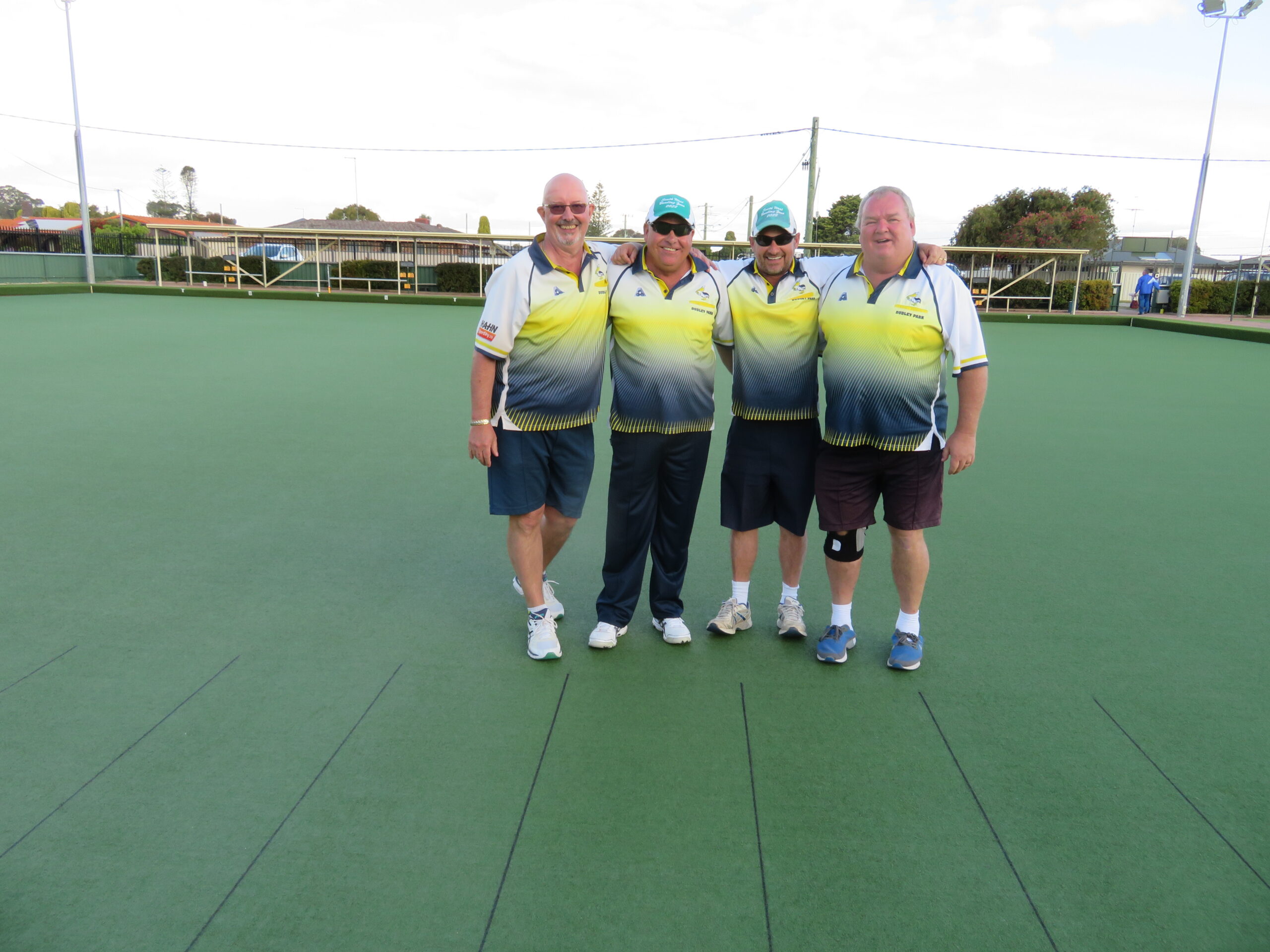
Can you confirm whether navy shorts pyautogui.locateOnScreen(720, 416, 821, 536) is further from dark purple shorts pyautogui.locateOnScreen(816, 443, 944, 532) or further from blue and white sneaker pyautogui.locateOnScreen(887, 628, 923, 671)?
blue and white sneaker pyautogui.locateOnScreen(887, 628, 923, 671)

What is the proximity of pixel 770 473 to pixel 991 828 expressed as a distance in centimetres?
154

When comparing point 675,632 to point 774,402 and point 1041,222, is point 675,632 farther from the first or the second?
point 1041,222

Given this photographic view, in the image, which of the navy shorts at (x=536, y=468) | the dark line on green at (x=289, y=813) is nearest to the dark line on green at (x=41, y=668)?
the dark line on green at (x=289, y=813)

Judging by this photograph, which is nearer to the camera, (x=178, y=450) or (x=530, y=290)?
(x=530, y=290)

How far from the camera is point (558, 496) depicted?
3.59 metres

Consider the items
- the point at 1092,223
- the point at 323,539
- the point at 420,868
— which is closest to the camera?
the point at 420,868

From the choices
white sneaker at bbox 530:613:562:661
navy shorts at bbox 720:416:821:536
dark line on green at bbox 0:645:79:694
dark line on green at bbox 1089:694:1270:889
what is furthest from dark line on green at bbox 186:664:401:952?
dark line on green at bbox 1089:694:1270:889

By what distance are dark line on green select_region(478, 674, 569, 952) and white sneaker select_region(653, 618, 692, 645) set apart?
0.54m

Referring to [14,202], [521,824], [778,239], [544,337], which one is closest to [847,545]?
[778,239]

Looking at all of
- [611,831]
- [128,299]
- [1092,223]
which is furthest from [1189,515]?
[1092,223]

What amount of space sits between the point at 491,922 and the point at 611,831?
1.42 feet

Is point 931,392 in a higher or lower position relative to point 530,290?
lower

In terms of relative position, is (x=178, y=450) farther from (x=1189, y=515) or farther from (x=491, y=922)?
(x=1189, y=515)

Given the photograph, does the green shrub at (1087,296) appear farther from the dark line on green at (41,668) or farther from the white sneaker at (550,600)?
the dark line on green at (41,668)
